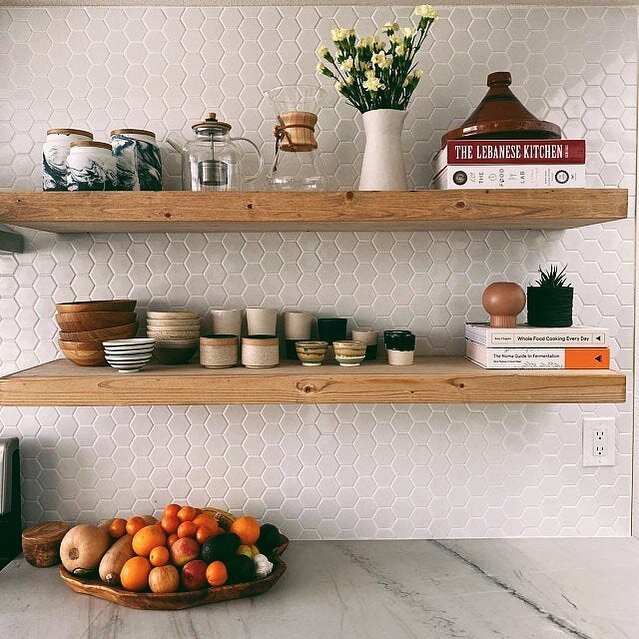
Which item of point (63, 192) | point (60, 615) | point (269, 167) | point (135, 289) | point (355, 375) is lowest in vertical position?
point (60, 615)

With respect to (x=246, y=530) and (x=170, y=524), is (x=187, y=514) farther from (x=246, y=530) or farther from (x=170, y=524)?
(x=246, y=530)

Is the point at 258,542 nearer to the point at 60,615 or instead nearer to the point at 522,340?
the point at 60,615

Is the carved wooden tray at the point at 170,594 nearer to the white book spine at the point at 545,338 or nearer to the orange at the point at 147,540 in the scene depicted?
the orange at the point at 147,540

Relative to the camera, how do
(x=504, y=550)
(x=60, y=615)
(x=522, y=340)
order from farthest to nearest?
(x=504, y=550) < (x=522, y=340) < (x=60, y=615)

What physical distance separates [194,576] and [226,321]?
1.95 ft

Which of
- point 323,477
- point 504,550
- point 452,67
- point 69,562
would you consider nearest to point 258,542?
point 323,477

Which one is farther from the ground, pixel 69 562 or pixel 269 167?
pixel 269 167

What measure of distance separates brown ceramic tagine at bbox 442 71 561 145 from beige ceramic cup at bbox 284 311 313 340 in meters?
0.56

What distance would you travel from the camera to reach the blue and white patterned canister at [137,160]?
1423mm

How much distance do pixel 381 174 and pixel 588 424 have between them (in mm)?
887

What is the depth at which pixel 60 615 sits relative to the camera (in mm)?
1278

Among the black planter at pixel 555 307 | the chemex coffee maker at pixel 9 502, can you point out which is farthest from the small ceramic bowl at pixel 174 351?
the black planter at pixel 555 307

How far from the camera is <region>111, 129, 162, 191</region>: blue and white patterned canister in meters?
1.42

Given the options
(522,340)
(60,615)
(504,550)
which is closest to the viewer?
(60,615)
